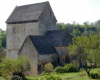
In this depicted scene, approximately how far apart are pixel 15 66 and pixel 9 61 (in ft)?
3.84

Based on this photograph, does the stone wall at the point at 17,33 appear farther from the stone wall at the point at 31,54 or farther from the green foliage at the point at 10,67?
the green foliage at the point at 10,67

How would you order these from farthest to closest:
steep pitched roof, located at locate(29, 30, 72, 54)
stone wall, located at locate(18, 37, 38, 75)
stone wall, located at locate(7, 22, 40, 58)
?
stone wall, located at locate(7, 22, 40, 58) < steep pitched roof, located at locate(29, 30, 72, 54) < stone wall, located at locate(18, 37, 38, 75)

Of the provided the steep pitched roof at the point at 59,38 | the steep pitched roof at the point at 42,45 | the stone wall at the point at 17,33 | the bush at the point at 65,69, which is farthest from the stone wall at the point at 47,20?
the bush at the point at 65,69

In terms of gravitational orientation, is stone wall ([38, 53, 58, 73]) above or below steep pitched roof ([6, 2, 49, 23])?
below

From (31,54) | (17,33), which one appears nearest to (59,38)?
(31,54)

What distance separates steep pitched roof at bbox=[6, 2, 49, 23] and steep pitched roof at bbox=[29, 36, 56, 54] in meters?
5.60

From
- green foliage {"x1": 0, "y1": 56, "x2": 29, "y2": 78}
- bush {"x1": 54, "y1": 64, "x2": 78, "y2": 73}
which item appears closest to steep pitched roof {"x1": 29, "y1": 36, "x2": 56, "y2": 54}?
bush {"x1": 54, "y1": 64, "x2": 78, "y2": 73}

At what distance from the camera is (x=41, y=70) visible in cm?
3666

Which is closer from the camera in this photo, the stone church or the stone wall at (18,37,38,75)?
the stone wall at (18,37,38,75)

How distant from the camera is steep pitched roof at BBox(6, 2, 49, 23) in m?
43.7

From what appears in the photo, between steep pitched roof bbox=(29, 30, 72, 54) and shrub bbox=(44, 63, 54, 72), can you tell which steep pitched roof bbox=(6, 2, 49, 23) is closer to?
steep pitched roof bbox=(29, 30, 72, 54)

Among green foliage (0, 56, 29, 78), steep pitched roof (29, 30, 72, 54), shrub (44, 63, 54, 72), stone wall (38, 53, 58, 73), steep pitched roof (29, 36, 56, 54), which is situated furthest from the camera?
steep pitched roof (29, 30, 72, 54)

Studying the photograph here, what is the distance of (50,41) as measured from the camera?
40.5 m

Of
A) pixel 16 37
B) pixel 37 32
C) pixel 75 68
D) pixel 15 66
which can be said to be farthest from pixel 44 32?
pixel 15 66
